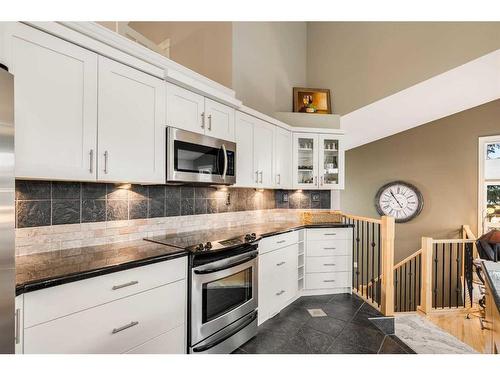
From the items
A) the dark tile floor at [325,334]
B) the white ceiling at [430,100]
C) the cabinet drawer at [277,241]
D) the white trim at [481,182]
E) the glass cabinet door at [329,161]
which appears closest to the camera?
the dark tile floor at [325,334]

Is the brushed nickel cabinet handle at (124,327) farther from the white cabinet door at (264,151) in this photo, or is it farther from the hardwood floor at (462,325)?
the hardwood floor at (462,325)

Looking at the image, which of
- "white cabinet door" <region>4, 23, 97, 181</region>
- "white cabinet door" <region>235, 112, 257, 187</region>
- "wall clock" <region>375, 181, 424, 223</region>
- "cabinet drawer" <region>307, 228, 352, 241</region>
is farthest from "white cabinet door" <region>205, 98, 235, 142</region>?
"wall clock" <region>375, 181, 424, 223</region>

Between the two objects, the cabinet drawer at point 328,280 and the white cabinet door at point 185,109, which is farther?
the cabinet drawer at point 328,280

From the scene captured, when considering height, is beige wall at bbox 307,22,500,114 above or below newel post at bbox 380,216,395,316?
above

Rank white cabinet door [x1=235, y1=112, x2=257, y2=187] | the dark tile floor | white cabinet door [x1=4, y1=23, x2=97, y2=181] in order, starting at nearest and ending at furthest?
white cabinet door [x1=4, y1=23, x2=97, y2=181] < the dark tile floor < white cabinet door [x1=235, y1=112, x2=257, y2=187]

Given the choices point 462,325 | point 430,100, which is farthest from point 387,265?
point 430,100

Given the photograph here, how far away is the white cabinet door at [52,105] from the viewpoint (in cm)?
136

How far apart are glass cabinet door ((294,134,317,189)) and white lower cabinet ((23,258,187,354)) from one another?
2380mm

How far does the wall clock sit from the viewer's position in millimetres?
5508

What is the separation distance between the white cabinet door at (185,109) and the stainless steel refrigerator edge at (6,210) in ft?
4.14

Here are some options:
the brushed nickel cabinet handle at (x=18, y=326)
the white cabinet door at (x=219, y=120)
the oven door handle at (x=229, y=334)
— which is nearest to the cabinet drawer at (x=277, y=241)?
the oven door handle at (x=229, y=334)

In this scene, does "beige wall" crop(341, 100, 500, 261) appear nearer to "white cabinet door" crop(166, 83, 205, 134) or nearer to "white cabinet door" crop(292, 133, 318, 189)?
"white cabinet door" crop(292, 133, 318, 189)

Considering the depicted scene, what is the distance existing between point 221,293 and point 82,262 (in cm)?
99
